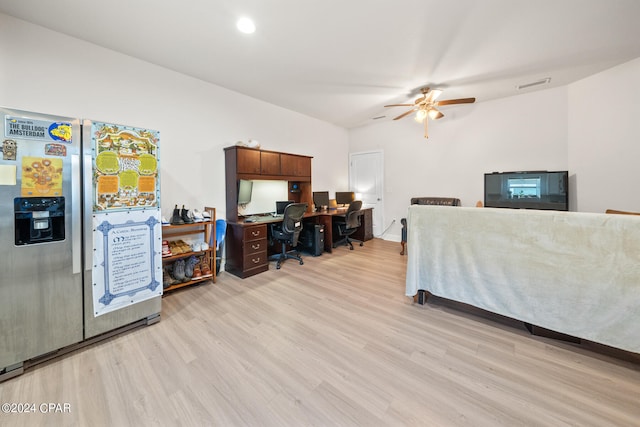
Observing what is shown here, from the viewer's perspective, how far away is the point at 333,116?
5.18m

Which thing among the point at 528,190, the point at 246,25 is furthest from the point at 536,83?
the point at 246,25

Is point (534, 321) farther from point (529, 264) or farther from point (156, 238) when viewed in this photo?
point (156, 238)

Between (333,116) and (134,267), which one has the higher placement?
(333,116)

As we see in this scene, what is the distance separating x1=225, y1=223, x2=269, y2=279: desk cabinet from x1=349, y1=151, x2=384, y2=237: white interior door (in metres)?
3.31

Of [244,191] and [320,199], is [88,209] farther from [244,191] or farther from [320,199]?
[320,199]

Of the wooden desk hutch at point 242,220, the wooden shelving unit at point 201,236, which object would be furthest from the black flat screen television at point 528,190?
the wooden shelving unit at point 201,236

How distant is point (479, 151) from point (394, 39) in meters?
3.11

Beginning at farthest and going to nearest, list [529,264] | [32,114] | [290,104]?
[290,104]
[529,264]
[32,114]

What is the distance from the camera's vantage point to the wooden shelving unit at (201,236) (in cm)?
294

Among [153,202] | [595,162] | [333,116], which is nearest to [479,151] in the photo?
[595,162]

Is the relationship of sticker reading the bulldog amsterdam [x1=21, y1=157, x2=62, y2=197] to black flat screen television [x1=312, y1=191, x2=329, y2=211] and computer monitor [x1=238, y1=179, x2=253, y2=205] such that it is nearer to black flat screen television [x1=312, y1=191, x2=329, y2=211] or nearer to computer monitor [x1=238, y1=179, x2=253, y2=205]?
computer monitor [x1=238, y1=179, x2=253, y2=205]

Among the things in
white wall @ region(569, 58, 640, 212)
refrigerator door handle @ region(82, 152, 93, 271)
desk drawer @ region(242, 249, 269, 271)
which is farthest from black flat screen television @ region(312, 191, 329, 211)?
white wall @ region(569, 58, 640, 212)

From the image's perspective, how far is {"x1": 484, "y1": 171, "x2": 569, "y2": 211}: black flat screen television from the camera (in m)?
3.57

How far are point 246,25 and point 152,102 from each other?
5.37 feet
